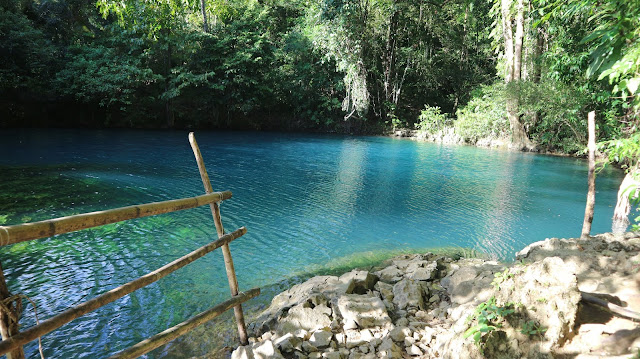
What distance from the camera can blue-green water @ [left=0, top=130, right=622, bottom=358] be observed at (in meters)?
5.16

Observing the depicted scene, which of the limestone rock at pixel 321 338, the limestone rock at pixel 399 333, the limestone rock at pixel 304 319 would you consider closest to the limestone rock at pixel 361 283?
the limestone rock at pixel 304 319

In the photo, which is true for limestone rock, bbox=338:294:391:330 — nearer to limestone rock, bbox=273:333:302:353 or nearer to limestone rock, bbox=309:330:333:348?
limestone rock, bbox=309:330:333:348

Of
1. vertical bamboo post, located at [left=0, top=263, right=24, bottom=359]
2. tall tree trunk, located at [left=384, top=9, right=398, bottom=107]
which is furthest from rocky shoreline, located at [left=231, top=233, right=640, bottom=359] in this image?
tall tree trunk, located at [left=384, top=9, right=398, bottom=107]

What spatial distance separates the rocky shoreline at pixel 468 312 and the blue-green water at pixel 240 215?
1.14 m

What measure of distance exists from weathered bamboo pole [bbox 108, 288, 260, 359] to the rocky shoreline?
442 mm

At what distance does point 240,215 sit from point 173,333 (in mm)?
5847

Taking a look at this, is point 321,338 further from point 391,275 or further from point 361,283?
point 391,275

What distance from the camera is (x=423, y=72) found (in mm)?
31203

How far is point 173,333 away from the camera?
3236mm

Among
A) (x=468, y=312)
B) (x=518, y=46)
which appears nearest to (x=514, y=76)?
(x=518, y=46)

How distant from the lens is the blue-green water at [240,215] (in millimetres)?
5164

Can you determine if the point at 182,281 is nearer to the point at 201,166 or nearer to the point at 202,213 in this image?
the point at 201,166

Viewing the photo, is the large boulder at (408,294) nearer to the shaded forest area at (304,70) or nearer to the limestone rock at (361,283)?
the limestone rock at (361,283)

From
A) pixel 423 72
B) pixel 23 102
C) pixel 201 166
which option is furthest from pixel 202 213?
pixel 423 72
